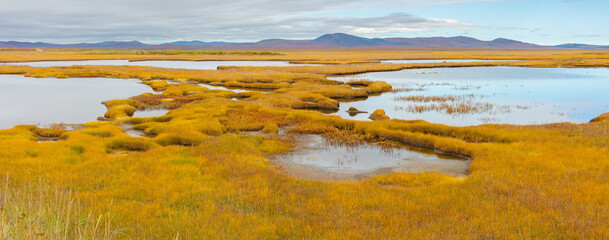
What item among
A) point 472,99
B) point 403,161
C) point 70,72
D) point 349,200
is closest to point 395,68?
point 472,99

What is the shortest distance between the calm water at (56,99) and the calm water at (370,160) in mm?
19875

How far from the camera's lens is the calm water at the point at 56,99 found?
31.4 meters

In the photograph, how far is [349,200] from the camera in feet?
36.5

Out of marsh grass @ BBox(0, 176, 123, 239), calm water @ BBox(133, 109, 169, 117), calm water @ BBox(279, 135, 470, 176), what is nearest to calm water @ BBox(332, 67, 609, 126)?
calm water @ BBox(279, 135, 470, 176)

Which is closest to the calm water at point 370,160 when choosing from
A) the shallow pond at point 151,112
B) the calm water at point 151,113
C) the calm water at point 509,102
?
the calm water at point 509,102

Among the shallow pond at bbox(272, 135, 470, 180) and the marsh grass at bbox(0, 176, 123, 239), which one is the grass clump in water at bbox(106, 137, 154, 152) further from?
the marsh grass at bbox(0, 176, 123, 239)

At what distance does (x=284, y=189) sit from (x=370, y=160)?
6.98 metres

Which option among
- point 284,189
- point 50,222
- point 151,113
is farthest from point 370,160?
point 151,113

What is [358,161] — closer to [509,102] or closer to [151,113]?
[151,113]

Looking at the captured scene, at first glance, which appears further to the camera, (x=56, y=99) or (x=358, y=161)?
(x=56, y=99)

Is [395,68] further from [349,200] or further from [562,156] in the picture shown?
[349,200]

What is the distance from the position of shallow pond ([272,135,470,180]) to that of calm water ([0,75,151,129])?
20.0m

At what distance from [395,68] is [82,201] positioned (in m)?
79.7

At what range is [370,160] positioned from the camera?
1817cm
